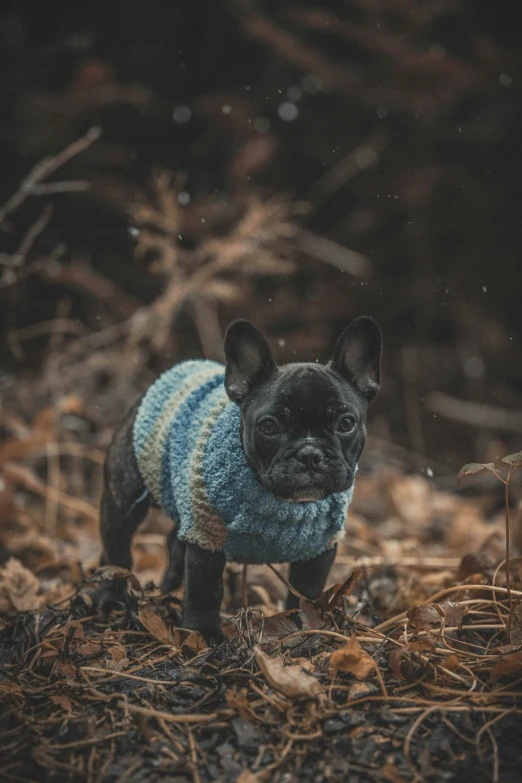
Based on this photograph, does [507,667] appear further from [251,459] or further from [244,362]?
[244,362]

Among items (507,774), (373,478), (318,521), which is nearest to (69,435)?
(373,478)

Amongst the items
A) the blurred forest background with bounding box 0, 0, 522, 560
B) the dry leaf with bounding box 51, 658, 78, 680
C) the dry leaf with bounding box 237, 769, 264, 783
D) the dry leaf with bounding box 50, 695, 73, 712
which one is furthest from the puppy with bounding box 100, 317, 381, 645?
the blurred forest background with bounding box 0, 0, 522, 560

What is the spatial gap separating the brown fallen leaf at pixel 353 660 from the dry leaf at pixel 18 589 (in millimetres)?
1548

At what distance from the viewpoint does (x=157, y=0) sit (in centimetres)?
687

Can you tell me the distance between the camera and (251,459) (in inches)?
99.5

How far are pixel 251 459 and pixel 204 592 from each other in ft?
1.92

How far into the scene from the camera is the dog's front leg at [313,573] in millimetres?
2828

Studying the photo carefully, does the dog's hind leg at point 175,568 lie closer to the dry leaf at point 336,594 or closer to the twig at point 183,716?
the dry leaf at point 336,594

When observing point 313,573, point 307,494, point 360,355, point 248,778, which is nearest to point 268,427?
point 307,494

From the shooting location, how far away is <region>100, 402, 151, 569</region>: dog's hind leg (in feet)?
9.90

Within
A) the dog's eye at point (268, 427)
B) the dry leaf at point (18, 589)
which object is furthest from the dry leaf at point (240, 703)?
the dry leaf at point (18, 589)

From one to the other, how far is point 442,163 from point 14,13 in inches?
160

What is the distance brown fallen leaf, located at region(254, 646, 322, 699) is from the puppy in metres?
0.42

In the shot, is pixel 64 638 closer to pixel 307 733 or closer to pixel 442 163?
pixel 307 733
